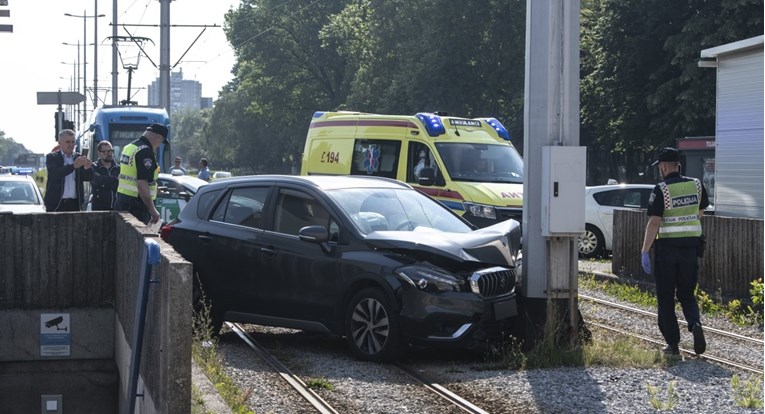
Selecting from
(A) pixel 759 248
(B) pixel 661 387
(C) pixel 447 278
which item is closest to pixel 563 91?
(C) pixel 447 278

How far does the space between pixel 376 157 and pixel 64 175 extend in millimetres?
5585

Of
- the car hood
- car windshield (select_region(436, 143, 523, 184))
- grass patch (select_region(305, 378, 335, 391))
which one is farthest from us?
car windshield (select_region(436, 143, 523, 184))

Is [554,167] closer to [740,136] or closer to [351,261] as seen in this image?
[351,261]

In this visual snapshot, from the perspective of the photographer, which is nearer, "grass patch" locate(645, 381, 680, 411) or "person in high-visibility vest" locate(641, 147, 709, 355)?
"grass patch" locate(645, 381, 680, 411)

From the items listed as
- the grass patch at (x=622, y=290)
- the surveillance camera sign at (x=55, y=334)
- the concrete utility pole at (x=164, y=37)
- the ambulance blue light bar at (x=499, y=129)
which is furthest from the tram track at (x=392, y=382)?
the concrete utility pole at (x=164, y=37)

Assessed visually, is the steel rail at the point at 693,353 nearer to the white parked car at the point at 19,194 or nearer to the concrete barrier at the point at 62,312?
the concrete barrier at the point at 62,312

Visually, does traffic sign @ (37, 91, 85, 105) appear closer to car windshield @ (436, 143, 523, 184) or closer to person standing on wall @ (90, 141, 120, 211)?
car windshield @ (436, 143, 523, 184)

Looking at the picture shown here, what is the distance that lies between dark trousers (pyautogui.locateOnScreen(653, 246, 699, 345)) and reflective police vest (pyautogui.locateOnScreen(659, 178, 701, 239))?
142 millimetres

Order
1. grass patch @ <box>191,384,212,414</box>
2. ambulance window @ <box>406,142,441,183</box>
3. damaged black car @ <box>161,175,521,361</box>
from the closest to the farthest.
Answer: grass patch @ <box>191,384,212,414</box> < damaged black car @ <box>161,175,521,361</box> < ambulance window @ <box>406,142,441,183</box>

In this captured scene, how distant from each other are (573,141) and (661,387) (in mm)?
2595

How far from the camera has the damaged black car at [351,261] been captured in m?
9.15

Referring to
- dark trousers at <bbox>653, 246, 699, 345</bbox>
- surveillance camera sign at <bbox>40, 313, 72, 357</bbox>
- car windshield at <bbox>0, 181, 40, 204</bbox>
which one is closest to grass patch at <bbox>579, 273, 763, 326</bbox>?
dark trousers at <bbox>653, 246, 699, 345</bbox>

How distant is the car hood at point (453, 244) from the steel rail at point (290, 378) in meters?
1.29

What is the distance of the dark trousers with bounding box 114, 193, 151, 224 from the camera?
38.9 ft
